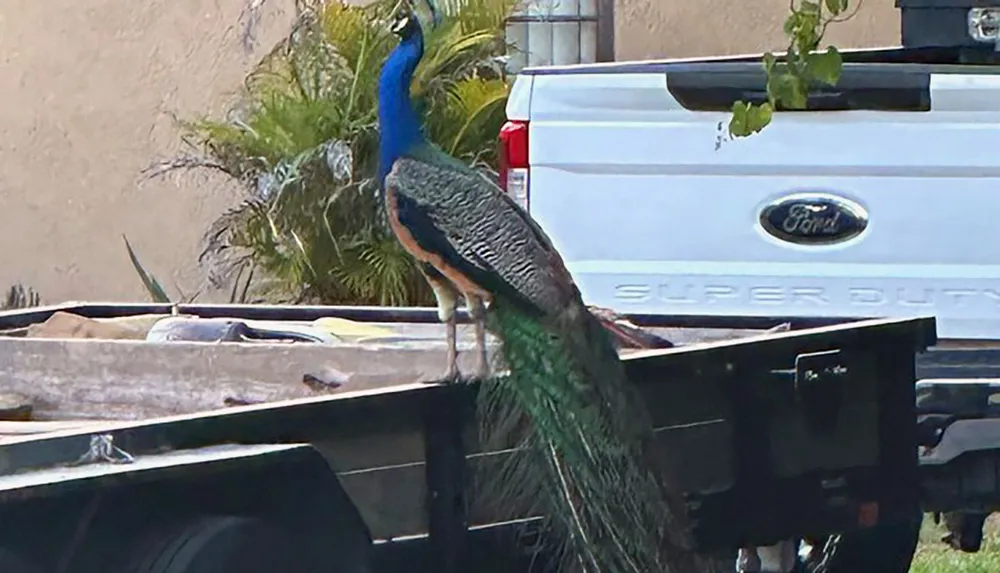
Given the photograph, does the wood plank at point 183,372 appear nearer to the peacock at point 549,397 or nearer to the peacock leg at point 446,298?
the peacock leg at point 446,298

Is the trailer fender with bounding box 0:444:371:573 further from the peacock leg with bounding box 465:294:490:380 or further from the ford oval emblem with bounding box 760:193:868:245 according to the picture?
the ford oval emblem with bounding box 760:193:868:245

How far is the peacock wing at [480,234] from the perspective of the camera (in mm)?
4672

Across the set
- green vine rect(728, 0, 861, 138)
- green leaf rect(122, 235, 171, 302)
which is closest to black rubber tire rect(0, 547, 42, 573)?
green vine rect(728, 0, 861, 138)

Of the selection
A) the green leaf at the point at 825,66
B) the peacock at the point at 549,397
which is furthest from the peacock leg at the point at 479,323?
the green leaf at the point at 825,66

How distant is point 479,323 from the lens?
4.80 m

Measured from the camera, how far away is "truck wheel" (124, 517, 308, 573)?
3.69 m

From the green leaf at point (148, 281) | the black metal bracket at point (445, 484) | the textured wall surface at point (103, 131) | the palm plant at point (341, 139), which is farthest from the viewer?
the textured wall surface at point (103, 131)

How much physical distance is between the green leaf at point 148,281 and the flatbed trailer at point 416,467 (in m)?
5.37

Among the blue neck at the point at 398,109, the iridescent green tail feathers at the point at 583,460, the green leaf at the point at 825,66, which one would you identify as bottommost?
the iridescent green tail feathers at the point at 583,460

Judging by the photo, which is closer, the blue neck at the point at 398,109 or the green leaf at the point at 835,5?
the green leaf at the point at 835,5

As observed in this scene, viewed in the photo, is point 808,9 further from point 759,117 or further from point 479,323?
point 479,323

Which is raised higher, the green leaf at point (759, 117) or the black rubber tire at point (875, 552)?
the green leaf at point (759, 117)

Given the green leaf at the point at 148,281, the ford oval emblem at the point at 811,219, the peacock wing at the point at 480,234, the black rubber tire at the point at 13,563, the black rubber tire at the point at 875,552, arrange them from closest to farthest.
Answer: the black rubber tire at the point at 13,563
the peacock wing at the point at 480,234
the black rubber tire at the point at 875,552
the ford oval emblem at the point at 811,219
the green leaf at the point at 148,281

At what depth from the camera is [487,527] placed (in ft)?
14.2
